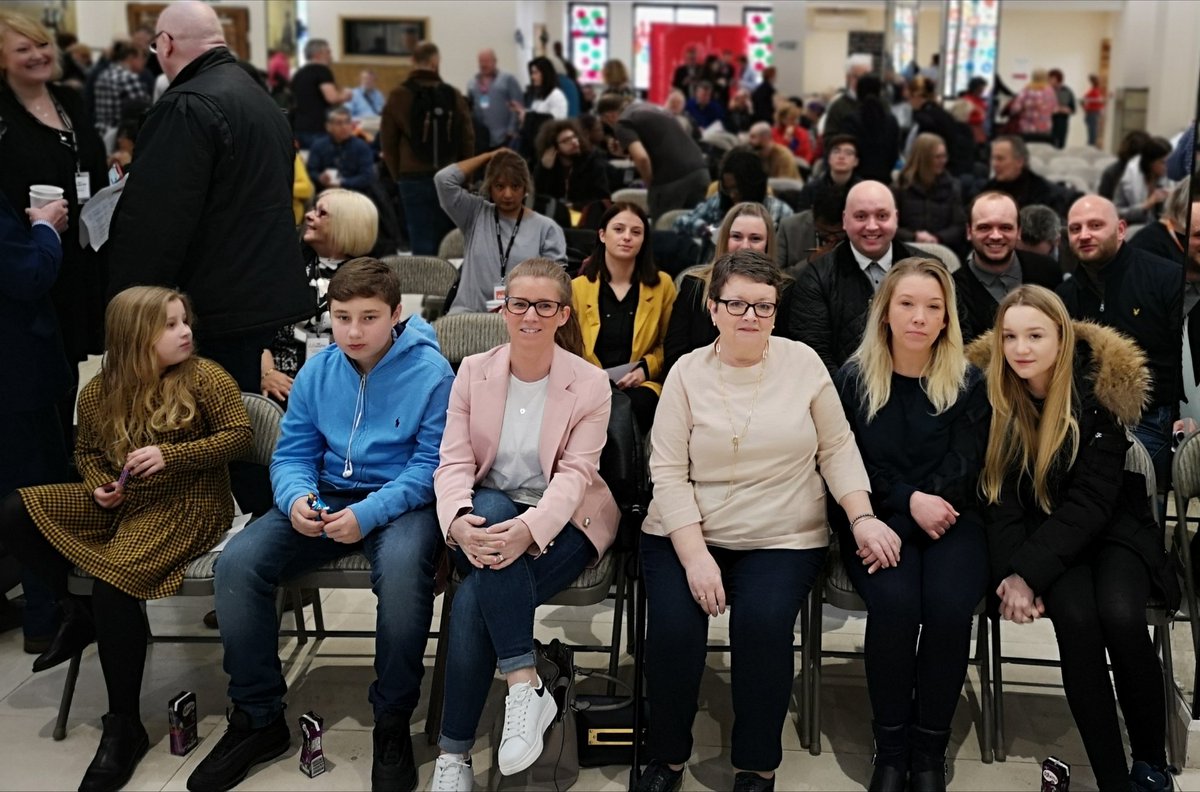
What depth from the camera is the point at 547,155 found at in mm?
7262

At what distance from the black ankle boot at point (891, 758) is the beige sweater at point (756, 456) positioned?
504 millimetres

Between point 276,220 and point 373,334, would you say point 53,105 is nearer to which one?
point 276,220

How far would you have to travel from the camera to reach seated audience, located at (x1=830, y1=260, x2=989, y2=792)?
9.85 feet

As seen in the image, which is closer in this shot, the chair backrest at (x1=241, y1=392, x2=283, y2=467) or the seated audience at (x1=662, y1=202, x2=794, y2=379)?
the chair backrest at (x1=241, y1=392, x2=283, y2=467)

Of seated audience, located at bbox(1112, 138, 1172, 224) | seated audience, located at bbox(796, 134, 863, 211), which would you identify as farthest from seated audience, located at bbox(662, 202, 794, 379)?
seated audience, located at bbox(1112, 138, 1172, 224)

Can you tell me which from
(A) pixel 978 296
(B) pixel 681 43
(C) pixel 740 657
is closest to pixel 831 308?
(A) pixel 978 296

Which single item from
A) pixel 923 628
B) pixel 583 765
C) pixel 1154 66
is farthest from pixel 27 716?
pixel 1154 66

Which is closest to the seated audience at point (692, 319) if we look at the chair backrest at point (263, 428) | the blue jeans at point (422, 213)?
the chair backrest at point (263, 428)

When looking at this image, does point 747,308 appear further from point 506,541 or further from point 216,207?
point 216,207

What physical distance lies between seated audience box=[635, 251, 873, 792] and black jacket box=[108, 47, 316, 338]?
56.2 inches

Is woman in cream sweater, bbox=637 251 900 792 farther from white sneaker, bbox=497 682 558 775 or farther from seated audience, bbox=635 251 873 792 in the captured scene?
white sneaker, bbox=497 682 558 775

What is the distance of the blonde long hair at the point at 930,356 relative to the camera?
128 inches

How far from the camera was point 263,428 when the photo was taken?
139 inches

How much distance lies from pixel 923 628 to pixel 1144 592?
21.8 inches
